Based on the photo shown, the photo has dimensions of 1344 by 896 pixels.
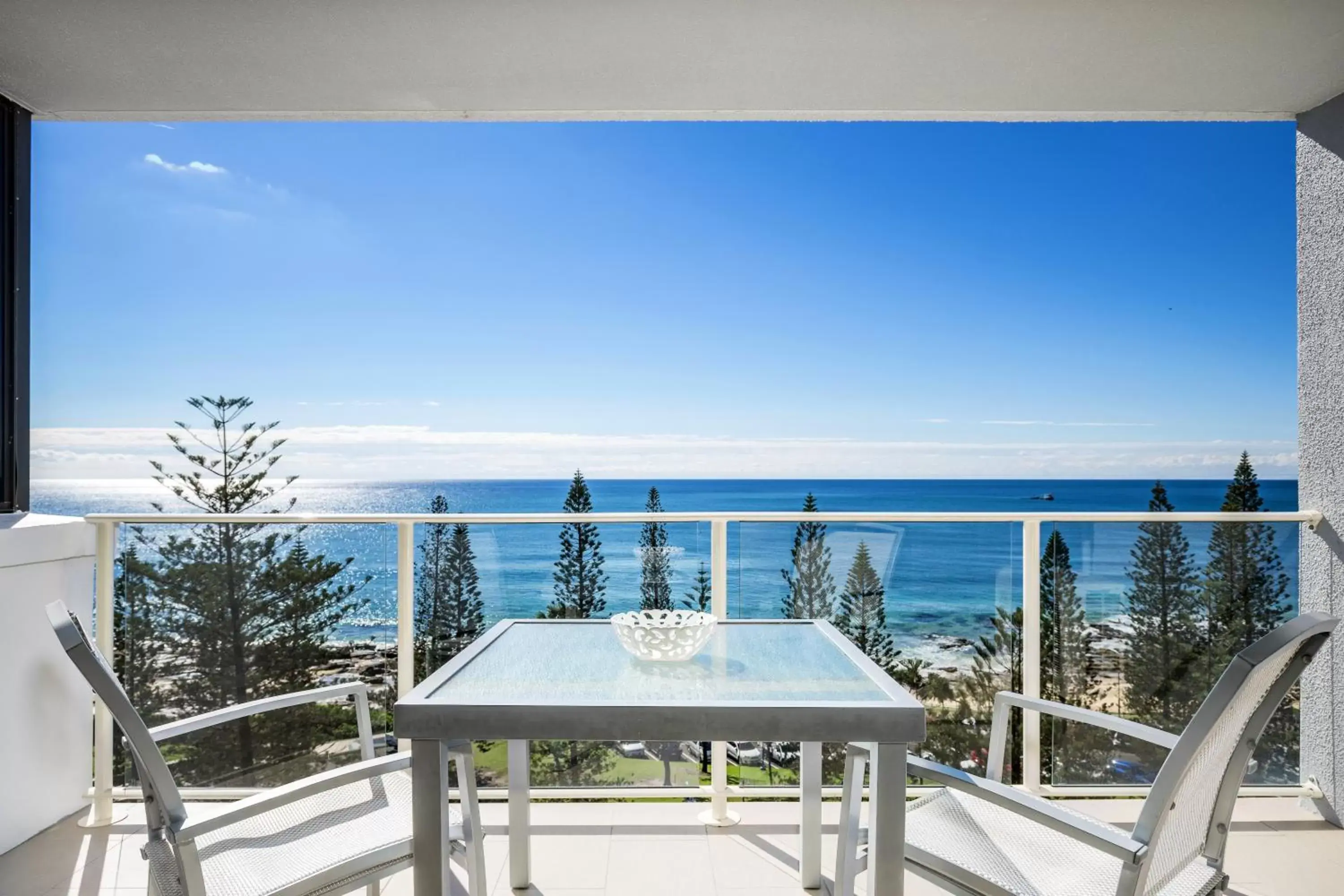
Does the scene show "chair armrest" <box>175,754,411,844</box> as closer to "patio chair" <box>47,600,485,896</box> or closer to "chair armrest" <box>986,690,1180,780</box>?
"patio chair" <box>47,600,485,896</box>

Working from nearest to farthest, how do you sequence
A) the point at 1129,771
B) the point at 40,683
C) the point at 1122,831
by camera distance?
the point at 1122,831, the point at 40,683, the point at 1129,771

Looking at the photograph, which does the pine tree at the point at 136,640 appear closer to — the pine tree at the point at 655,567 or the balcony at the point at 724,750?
the balcony at the point at 724,750

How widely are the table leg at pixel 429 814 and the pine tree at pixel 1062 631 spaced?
233cm

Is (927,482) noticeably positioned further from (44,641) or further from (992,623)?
(44,641)

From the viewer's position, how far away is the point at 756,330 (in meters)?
15.9

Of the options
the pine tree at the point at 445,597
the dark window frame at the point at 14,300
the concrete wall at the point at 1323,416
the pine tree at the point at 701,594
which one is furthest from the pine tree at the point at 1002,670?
the dark window frame at the point at 14,300

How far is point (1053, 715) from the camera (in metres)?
1.89

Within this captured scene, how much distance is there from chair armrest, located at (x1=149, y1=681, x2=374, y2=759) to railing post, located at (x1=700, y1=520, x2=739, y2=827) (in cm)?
125

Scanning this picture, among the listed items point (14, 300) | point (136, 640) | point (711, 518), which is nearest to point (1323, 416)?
point (711, 518)

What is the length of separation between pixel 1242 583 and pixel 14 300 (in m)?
4.68

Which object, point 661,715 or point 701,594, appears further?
point 701,594

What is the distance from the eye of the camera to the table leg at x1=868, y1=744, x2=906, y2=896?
144 cm

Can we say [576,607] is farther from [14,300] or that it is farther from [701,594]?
[14,300]

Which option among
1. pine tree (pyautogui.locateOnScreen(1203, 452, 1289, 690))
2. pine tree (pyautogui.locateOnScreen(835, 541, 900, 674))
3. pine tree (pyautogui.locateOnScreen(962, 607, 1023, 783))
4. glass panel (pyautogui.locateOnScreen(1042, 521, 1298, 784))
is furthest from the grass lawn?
pine tree (pyautogui.locateOnScreen(1203, 452, 1289, 690))
